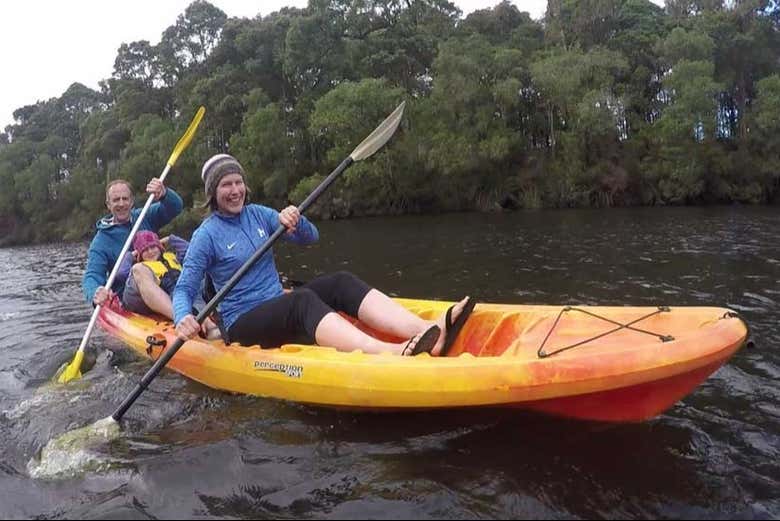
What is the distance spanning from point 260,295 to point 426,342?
132 centimetres

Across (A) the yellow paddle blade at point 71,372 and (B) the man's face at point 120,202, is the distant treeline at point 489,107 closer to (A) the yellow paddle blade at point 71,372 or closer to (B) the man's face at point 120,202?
(B) the man's face at point 120,202

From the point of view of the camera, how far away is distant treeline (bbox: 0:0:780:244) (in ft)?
81.6

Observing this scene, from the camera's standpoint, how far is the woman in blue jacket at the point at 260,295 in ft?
12.4

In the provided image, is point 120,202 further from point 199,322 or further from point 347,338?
point 347,338

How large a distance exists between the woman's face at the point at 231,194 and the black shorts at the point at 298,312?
70 cm

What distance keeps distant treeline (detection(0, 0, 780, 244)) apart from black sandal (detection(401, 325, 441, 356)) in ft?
77.8

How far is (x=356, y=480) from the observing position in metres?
2.93

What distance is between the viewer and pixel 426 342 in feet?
11.5

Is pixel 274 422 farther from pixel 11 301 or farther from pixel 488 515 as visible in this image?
pixel 11 301

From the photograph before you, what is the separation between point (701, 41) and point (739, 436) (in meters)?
26.4

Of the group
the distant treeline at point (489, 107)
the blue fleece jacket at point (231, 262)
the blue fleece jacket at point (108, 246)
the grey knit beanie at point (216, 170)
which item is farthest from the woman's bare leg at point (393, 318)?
the distant treeline at point (489, 107)

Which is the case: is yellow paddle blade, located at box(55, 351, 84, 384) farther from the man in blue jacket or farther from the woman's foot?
the woman's foot

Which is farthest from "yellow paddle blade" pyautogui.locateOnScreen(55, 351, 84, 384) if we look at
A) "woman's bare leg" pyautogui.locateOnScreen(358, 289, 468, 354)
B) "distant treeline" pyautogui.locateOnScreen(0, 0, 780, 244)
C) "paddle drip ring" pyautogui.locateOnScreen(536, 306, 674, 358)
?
"distant treeline" pyautogui.locateOnScreen(0, 0, 780, 244)

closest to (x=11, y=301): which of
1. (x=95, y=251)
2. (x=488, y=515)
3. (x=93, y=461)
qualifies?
(x=95, y=251)
